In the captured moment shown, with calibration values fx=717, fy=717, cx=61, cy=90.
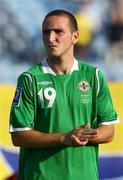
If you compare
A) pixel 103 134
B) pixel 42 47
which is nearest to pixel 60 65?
pixel 103 134

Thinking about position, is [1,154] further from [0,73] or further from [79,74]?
[79,74]

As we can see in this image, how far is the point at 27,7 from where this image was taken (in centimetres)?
520

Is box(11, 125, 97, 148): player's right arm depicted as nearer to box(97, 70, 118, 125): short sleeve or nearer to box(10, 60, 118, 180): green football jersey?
box(10, 60, 118, 180): green football jersey

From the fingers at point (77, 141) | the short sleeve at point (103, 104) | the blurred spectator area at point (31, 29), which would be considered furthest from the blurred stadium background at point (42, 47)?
the fingers at point (77, 141)

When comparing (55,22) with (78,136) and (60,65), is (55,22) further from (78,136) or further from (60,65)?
(78,136)

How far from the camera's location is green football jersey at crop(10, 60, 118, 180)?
3016 mm

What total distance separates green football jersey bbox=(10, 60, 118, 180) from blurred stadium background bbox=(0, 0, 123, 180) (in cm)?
209

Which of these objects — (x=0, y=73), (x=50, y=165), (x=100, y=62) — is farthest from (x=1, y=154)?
(x=50, y=165)

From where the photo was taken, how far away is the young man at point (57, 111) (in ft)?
9.88

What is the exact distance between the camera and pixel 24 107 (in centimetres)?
304

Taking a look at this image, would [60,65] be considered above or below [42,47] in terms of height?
below

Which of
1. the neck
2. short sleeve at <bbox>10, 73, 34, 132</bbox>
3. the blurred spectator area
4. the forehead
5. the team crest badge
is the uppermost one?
the blurred spectator area

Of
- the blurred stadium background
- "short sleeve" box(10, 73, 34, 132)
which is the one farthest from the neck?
the blurred stadium background

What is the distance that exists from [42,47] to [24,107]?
221 centimetres
